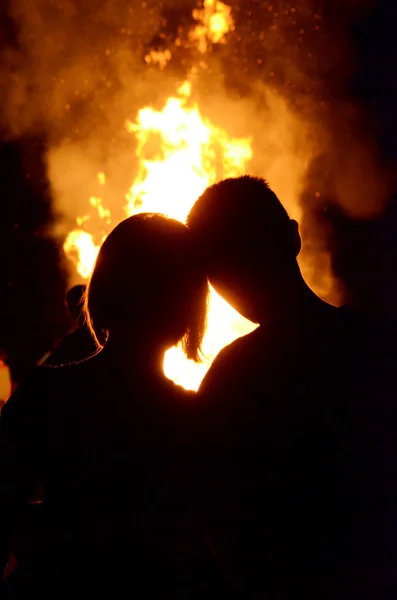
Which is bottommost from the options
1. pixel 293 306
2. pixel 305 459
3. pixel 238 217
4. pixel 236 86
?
pixel 305 459

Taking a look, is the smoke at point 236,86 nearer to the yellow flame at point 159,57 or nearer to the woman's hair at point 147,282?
the yellow flame at point 159,57

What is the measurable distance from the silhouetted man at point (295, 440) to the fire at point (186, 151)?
15.3ft

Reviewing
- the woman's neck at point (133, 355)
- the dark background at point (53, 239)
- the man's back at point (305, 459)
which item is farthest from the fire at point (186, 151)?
the man's back at point (305, 459)

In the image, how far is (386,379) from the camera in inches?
44.3

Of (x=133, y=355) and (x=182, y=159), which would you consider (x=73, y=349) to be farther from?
(x=182, y=159)

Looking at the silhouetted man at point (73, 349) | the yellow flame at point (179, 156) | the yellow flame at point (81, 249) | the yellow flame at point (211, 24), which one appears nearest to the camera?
the silhouetted man at point (73, 349)

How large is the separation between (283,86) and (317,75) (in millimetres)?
462

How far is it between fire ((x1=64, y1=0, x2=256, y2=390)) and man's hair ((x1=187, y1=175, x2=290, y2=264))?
4533 millimetres

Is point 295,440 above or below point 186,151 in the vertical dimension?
below

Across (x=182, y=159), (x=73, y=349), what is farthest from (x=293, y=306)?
(x=182, y=159)

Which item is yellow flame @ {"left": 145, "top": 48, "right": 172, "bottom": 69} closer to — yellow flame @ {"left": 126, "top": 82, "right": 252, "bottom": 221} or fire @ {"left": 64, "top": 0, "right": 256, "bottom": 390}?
fire @ {"left": 64, "top": 0, "right": 256, "bottom": 390}

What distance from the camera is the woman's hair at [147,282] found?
1.44 metres

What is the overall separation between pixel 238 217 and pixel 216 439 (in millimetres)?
664

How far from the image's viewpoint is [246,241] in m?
1.40
